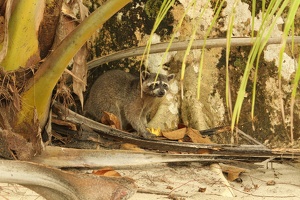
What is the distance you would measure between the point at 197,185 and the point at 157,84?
2.09 metres

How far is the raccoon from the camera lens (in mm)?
6324

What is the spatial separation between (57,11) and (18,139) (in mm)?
834

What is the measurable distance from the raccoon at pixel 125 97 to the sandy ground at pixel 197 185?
1485 millimetres

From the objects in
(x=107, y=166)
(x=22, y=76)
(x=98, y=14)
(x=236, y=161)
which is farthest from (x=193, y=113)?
(x=98, y=14)

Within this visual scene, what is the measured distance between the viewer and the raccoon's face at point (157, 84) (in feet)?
19.8

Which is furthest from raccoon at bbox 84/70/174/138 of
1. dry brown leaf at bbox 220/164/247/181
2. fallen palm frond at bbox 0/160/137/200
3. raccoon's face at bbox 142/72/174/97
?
fallen palm frond at bbox 0/160/137/200

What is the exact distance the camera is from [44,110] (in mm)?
3465

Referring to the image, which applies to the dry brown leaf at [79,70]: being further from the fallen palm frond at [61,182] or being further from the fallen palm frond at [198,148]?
the fallen palm frond at [61,182]

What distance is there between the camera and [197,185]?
14.4 ft

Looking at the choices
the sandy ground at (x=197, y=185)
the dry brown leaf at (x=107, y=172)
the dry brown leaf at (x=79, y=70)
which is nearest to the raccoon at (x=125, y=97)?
the sandy ground at (x=197, y=185)

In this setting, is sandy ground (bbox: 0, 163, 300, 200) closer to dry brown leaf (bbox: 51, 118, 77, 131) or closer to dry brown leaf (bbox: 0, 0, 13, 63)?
dry brown leaf (bbox: 51, 118, 77, 131)

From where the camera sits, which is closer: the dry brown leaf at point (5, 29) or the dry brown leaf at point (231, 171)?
the dry brown leaf at point (5, 29)

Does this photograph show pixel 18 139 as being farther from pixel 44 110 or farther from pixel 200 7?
pixel 200 7

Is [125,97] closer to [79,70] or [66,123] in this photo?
[66,123]
